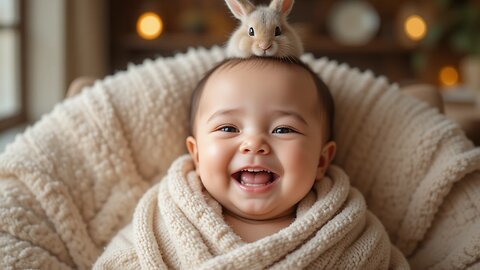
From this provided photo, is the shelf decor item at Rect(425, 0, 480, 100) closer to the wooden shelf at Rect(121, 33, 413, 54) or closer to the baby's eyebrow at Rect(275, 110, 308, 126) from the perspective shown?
the wooden shelf at Rect(121, 33, 413, 54)

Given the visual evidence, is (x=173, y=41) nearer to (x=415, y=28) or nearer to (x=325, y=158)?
(x=415, y=28)

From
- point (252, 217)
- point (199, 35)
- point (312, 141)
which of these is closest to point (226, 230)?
point (252, 217)

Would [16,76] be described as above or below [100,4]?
below

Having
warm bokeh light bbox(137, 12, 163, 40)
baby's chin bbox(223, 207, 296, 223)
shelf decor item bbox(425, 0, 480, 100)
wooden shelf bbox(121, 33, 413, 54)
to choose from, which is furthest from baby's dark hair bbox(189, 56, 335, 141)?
warm bokeh light bbox(137, 12, 163, 40)

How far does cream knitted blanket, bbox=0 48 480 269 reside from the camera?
112 centimetres

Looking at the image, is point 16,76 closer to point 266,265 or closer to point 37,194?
point 37,194

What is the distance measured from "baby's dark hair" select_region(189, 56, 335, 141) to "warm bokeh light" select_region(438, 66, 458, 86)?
2.54m

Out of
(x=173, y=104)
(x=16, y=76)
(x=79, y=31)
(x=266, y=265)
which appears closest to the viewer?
(x=266, y=265)

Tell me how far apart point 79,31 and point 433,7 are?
216cm

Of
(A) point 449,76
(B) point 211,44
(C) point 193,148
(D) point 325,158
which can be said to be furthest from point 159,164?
(A) point 449,76

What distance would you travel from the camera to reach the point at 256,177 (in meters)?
1.04

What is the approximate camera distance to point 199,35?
11.1ft

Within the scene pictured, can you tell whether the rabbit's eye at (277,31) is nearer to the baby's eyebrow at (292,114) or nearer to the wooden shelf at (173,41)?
the baby's eyebrow at (292,114)

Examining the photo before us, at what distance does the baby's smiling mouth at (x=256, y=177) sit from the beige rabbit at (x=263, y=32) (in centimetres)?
24
